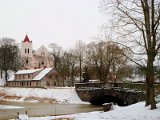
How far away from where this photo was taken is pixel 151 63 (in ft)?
68.1

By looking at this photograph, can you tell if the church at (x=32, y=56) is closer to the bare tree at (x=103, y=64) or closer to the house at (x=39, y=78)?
the house at (x=39, y=78)

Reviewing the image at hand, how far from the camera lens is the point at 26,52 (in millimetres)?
111250

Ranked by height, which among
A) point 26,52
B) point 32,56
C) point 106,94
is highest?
point 26,52

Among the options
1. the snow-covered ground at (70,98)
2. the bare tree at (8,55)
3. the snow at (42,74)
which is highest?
the bare tree at (8,55)

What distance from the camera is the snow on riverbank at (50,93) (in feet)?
185

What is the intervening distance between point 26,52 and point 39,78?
3580 cm

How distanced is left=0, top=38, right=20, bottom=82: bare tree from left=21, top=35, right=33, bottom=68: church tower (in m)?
6.18

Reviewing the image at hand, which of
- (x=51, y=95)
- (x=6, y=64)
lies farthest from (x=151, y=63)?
(x=6, y=64)

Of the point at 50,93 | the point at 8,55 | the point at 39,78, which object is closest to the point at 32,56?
the point at 8,55

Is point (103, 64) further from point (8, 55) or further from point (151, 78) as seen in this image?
point (151, 78)

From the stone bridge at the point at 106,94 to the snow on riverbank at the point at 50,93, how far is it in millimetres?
1324

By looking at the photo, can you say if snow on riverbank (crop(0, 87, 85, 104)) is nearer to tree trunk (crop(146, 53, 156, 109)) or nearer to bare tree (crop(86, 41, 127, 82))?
bare tree (crop(86, 41, 127, 82))

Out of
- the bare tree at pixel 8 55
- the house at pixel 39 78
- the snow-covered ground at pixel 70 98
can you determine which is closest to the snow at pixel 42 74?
the house at pixel 39 78

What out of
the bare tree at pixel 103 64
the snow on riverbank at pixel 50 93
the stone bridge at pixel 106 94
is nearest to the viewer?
the stone bridge at pixel 106 94
